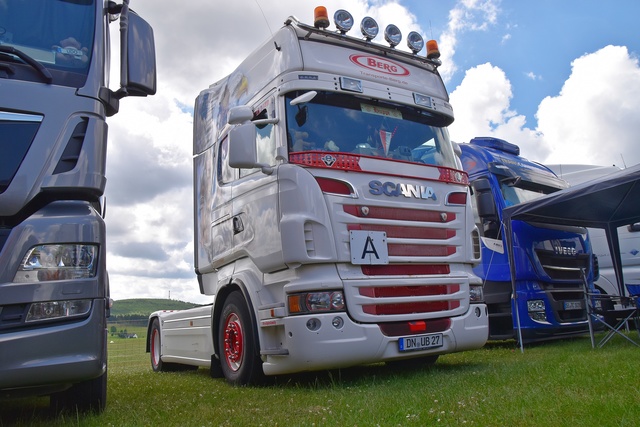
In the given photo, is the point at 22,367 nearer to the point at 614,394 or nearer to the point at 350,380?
the point at 350,380

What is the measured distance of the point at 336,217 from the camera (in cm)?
541

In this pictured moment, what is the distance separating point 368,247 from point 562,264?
4528mm

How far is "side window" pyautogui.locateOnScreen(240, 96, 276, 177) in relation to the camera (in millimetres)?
5820

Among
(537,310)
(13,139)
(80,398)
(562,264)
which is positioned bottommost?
(80,398)

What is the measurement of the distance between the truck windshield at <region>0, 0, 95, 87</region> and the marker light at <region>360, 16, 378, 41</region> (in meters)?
3.22

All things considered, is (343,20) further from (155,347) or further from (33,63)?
(155,347)

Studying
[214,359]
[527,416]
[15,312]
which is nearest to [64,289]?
[15,312]

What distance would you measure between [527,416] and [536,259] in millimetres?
5189

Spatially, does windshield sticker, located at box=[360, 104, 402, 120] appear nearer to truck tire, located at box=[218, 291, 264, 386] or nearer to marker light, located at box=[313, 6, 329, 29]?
marker light, located at box=[313, 6, 329, 29]

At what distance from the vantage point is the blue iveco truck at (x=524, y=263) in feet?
26.9

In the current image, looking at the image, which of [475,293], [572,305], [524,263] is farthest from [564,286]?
[475,293]

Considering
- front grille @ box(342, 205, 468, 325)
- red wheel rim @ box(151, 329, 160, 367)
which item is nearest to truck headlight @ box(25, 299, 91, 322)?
front grille @ box(342, 205, 468, 325)

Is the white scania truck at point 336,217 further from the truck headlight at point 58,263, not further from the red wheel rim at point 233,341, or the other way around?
the truck headlight at point 58,263

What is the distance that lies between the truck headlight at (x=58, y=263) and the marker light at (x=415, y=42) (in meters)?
4.77
